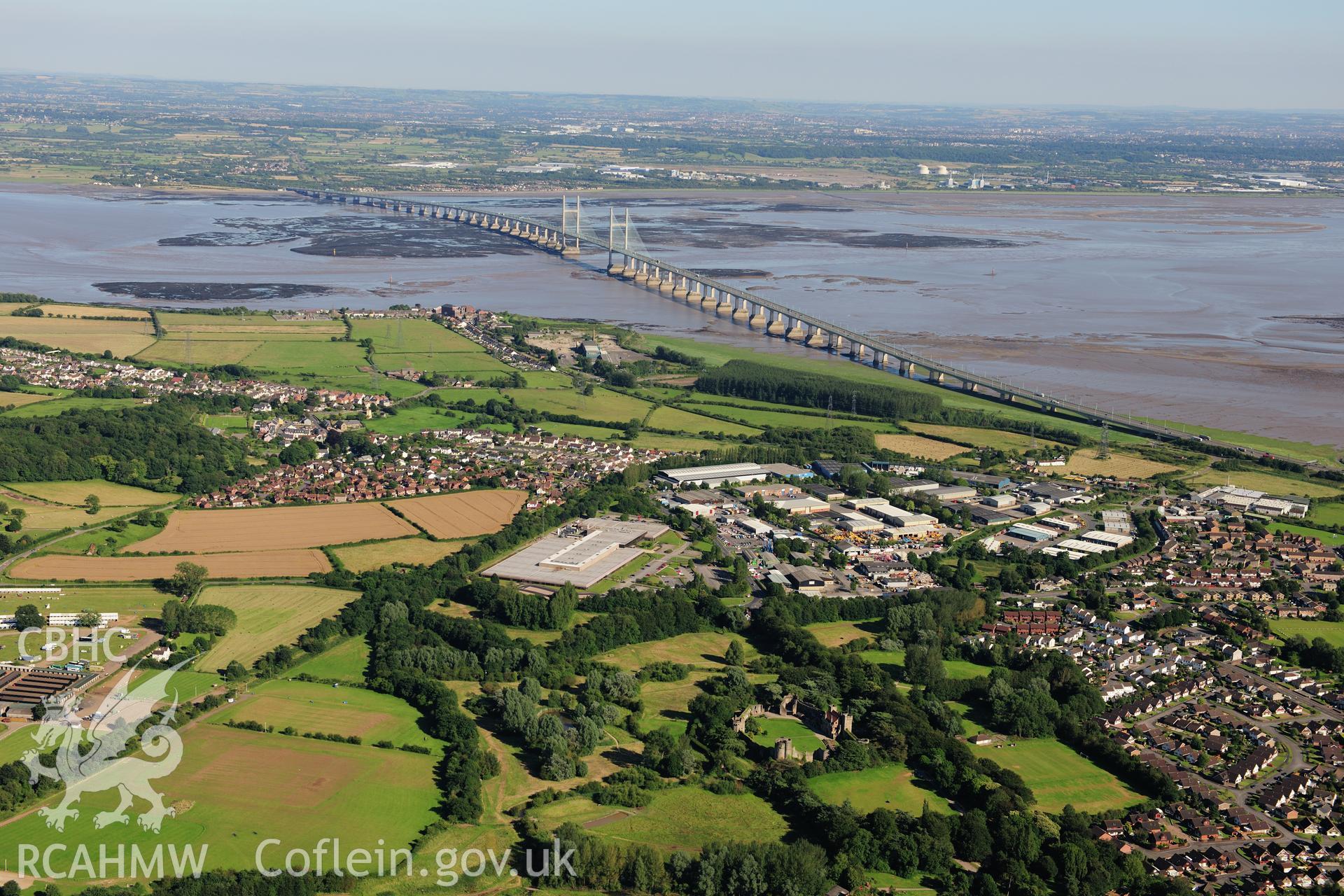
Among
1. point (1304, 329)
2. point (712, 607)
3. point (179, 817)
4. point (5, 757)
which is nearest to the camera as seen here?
point (179, 817)

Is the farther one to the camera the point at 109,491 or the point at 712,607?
the point at 109,491

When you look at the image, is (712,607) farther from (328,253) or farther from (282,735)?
(328,253)

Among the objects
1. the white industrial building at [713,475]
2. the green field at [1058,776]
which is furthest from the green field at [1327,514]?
the green field at [1058,776]

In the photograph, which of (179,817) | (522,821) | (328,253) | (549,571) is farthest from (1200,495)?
(328,253)

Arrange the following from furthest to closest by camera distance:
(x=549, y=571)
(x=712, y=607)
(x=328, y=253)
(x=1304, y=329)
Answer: (x=328, y=253)
(x=1304, y=329)
(x=549, y=571)
(x=712, y=607)

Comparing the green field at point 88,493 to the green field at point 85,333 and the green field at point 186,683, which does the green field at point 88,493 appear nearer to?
the green field at point 186,683

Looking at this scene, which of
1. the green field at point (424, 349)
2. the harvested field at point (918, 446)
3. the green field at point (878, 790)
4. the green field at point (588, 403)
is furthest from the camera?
the green field at point (424, 349)
